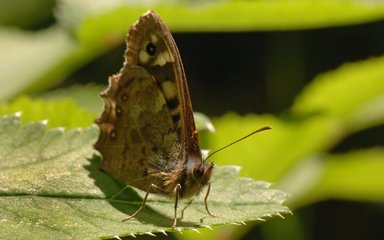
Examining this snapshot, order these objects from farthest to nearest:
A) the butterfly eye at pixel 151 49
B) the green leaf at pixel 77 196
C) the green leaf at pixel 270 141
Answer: the green leaf at pixel 270 141
the butterfly eye at pixel 151 49
the green leaf at pixel 77 196

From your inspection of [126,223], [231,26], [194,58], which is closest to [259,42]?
[194,58]

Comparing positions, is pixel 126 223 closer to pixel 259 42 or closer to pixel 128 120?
pixel 128 120

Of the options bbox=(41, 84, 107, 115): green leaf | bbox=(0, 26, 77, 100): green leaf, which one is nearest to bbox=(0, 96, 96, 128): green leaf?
bbox=(41, 84, 107, 115): green leaf

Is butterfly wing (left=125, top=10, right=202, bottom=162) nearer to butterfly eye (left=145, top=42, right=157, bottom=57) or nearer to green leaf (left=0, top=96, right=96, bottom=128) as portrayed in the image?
butterfly eye (left=145, top=42, right=157, bottom=57)

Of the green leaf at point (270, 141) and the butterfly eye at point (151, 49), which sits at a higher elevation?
the butterfly eye at point (151, 49)

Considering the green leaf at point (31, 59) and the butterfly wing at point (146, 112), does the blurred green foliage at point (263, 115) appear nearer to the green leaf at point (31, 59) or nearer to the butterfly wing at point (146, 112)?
the green leaf at point (31, 59)

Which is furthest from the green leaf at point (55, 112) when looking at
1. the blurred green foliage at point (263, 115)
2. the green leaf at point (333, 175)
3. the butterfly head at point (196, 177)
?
the green leaf at point (333, 175)

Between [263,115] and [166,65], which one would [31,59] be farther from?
[166,65]
